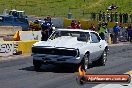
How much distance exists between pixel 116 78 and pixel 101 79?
0.72 ft

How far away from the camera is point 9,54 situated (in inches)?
904

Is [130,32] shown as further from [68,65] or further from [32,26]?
[68,65]

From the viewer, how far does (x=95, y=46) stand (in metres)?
17.8

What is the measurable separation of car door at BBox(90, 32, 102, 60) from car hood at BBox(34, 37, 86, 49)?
769 mm

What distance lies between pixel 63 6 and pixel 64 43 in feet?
204

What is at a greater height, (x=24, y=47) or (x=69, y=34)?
(x=69, y=34)

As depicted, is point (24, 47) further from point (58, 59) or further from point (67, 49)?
point (67, 49)

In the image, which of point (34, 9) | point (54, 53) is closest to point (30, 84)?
point (54, 53)

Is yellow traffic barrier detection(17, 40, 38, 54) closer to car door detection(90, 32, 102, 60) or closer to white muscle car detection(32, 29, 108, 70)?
car door detection(90, 32, 102, 60)

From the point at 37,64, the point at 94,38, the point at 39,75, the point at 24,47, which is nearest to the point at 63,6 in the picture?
the point at 24,47

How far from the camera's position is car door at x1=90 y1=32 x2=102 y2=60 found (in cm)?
1756

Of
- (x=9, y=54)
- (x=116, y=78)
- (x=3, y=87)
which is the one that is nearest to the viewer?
(x=116, y=78)

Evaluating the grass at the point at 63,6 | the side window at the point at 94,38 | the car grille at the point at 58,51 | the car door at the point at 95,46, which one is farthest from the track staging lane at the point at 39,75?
the grass at the point at 63,6

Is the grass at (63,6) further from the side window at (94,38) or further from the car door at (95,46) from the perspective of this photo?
→ the car door at (95,46)
